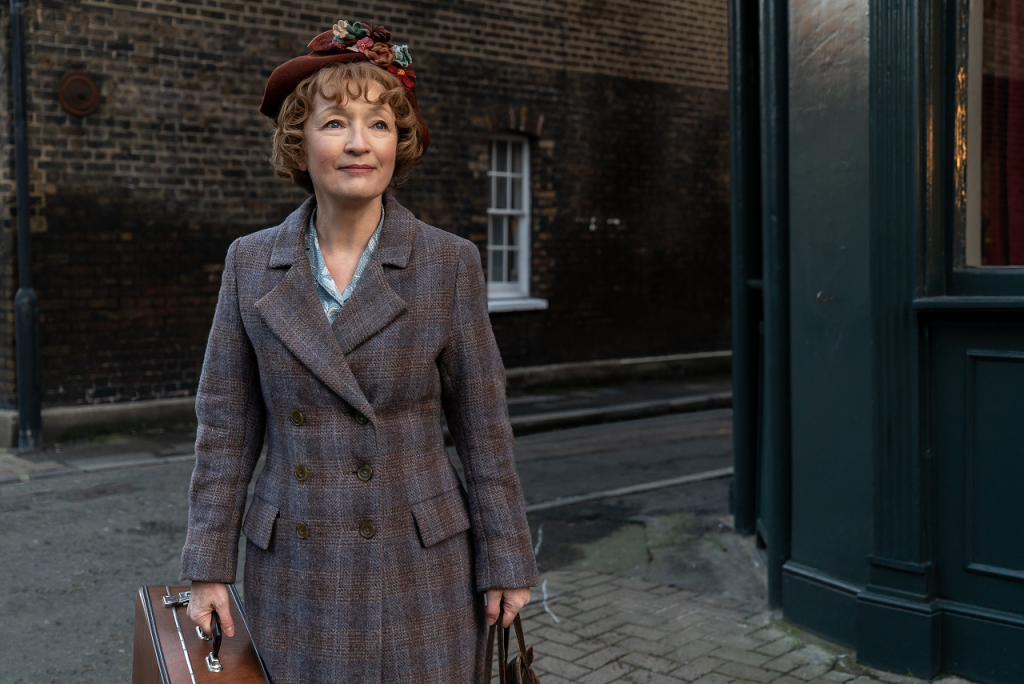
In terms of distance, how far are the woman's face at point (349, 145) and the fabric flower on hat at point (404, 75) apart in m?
0.08

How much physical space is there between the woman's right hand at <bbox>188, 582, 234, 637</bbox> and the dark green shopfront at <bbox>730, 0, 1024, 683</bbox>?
9.07 feet

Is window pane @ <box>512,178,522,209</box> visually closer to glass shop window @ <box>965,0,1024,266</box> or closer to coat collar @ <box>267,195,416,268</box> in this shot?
glass shop window @ <box>965,0,1024,266</box>

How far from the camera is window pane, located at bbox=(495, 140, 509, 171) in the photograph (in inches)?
504

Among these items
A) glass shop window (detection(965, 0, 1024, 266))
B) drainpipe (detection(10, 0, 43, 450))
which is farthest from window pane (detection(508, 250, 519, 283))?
glass shop window (detection(965, 0, 1024, 266))

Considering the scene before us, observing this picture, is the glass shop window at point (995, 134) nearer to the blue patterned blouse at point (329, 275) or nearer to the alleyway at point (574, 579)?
the alleyway at point (574, 579)

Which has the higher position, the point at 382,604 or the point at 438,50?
the point at 438,50

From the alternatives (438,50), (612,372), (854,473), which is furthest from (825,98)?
(612,372)

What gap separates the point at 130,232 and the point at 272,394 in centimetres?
828

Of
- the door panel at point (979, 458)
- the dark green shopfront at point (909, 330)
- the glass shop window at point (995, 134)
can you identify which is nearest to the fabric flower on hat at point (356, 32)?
the dark green shopfront at point (909, 330)

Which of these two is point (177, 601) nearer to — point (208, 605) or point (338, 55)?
point (208, 605)

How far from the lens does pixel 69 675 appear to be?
4117 mm

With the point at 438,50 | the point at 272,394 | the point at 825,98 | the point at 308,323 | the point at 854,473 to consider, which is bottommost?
Result: the point at 854,473

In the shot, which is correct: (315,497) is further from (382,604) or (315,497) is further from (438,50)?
(438,50)

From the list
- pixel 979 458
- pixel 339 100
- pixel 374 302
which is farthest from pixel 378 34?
pixel 979 458
